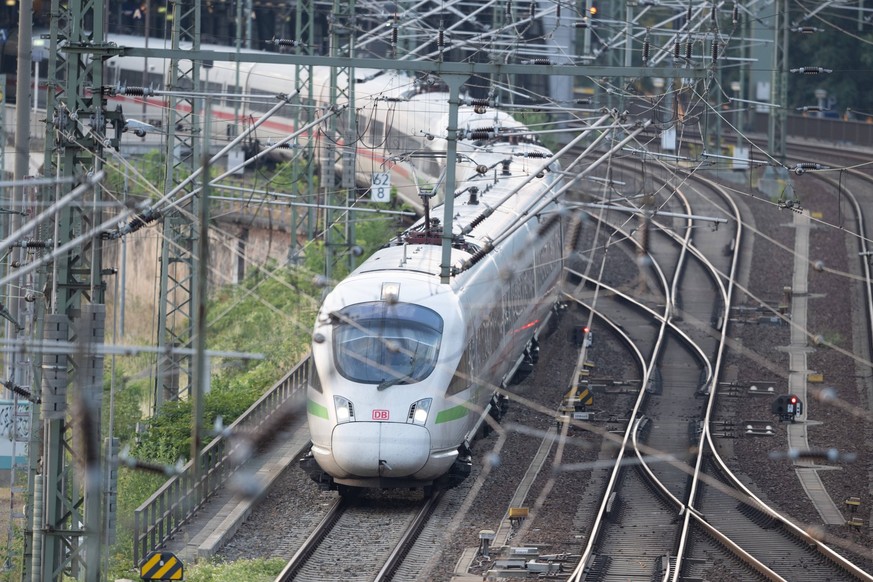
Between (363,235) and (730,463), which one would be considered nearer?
(730,463)

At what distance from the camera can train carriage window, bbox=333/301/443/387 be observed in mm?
15508

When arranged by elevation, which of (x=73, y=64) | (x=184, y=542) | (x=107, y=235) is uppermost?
(x=73, y=64)

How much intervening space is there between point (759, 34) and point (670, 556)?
37886 mm

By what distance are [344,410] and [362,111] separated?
17.6 metres

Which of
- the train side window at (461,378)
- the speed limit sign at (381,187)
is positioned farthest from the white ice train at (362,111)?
the train side window at (461,378)

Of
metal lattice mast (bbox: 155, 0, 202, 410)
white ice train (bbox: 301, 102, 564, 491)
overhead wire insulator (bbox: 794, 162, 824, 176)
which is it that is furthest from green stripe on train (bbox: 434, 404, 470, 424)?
overhead wire insulator (bbox: 794, 162, 824, 176)

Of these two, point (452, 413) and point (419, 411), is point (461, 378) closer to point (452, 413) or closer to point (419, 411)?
point (452, 413)

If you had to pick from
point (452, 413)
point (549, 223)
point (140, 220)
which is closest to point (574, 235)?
point (549, 223)

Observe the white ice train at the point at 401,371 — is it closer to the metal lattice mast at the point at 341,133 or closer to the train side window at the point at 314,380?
the train side window at the point at 314,380

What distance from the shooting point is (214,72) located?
42.5 meters

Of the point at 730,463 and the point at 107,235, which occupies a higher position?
the point at 107,235

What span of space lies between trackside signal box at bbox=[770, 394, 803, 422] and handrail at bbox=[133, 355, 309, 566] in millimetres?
7096

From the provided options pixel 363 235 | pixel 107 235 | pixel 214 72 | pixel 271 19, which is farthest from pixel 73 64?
pixel 271 19

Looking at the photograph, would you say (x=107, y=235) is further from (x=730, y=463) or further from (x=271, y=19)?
(x=271, y=19)
